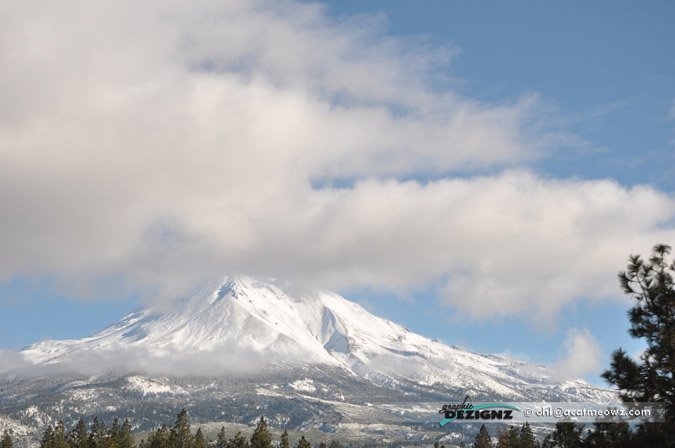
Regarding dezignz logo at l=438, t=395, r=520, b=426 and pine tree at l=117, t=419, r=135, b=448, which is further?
pine tree at l=117, t=419, r=135, b=448

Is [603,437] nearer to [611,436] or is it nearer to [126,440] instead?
[611,436]

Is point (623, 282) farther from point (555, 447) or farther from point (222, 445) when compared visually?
point (222, 445)

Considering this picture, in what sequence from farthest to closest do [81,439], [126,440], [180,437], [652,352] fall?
[126,440]
[81,439]
[180,437]
[652,352]

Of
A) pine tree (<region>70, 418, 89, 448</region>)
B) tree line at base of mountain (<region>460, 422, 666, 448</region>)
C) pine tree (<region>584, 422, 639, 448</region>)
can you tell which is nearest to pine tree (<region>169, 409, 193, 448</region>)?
pine tree (<region>70, 418, 89, 448</region>)

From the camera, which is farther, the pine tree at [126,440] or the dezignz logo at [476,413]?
the pine tree at [126,440]

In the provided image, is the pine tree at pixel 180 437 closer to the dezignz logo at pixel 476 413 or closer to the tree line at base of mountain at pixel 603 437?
the dezignz logo at pixel 476 413

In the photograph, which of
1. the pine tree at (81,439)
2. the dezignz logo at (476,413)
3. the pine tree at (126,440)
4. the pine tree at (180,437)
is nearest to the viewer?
the dezignz logo at (476,413)

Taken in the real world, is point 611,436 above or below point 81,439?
above

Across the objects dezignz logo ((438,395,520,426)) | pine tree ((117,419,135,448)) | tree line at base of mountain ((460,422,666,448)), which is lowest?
pine tree ((117,419,135,448))

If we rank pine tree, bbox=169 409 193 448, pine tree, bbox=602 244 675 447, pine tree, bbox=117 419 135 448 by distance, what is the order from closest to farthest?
pine tree, bbox=602 244 675 447, pine tree, bbox=169 409 193 448, pine tree, bbox=117 419 135 448

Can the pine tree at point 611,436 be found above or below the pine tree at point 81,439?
above

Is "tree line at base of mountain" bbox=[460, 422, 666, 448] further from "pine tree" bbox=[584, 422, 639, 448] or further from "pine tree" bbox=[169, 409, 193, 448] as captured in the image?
"pine tree" bbox=[169, 409, 193, 448]

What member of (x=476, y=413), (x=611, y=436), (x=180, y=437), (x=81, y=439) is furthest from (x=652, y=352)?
(x=81, y=439)

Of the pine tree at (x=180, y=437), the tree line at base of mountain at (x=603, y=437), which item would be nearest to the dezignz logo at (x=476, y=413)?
the tree line at base of mountain at (x=603, y=437)
